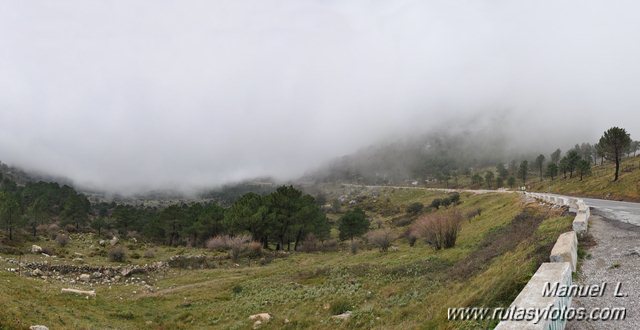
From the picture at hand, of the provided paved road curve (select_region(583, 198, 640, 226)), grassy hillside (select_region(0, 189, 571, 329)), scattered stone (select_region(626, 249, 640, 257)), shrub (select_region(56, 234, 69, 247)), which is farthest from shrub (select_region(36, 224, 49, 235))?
paved road curve (select_region(583, 198, 640, 226))

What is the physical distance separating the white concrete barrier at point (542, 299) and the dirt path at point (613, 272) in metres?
0.93

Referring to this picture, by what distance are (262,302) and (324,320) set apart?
9.14m

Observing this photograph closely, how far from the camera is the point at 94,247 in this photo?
60656 millimetres

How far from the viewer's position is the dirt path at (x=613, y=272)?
8562 mm

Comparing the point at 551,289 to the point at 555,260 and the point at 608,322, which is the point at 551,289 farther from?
the point at 555,260

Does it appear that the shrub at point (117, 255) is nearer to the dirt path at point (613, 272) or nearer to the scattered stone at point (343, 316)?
the scattered stone at point (343, 316)

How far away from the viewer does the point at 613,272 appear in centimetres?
1215

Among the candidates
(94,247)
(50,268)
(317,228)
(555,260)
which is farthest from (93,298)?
(317,228)

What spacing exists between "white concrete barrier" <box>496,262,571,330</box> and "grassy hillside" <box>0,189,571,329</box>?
1446mm

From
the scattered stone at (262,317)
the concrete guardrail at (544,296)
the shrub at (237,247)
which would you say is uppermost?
the concrete guardrail at (544,296)

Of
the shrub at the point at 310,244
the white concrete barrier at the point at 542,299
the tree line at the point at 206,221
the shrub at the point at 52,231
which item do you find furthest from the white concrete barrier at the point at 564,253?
the shrub at the point at 52,231

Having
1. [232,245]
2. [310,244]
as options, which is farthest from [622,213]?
[310,244]

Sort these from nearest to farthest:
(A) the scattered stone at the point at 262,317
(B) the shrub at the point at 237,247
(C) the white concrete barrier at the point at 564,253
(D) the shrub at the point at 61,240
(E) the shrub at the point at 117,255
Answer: (C) the white concrete barrier at the point at 564,253
(A) the scattered stone at the point at 262,317
(E) the shrub at the point at 117,255
(B) the shrub at the point at 237,247
(D) the shrub at the point at 61,240

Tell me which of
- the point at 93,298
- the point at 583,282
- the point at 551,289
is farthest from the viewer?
the point at 93,298
